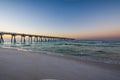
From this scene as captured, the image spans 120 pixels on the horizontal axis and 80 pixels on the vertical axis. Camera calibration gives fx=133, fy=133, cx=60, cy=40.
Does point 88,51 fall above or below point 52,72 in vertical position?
below

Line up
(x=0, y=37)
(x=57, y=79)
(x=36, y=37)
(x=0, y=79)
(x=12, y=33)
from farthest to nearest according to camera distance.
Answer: (x=36, y=37), (x=12, y=33), (x=0, y=37), (x=57, y=79), (x=0, y=79)

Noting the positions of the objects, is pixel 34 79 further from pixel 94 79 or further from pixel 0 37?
pixel 0 37

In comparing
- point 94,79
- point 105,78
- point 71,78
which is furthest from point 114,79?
point 71,78

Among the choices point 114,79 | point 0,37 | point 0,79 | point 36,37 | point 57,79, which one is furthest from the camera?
point 36,37

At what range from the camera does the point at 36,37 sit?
81000 millimetres

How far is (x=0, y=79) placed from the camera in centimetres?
341

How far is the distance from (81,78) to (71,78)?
302mm

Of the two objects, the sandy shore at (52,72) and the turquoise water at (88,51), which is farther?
the turquoise water at (88,51)

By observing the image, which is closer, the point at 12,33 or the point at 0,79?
the point at 0,79

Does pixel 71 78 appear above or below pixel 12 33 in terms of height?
below

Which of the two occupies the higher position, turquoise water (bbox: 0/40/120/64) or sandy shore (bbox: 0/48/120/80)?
sandy shore (bbox: 0/48/120/80)

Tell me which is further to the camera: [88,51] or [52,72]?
[88,51]

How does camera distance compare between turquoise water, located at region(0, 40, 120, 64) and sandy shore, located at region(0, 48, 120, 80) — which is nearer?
sandy shore, located at region(0, 48, 120, 80)

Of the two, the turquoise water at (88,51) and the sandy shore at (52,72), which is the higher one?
the sandy shore at (52,72)
